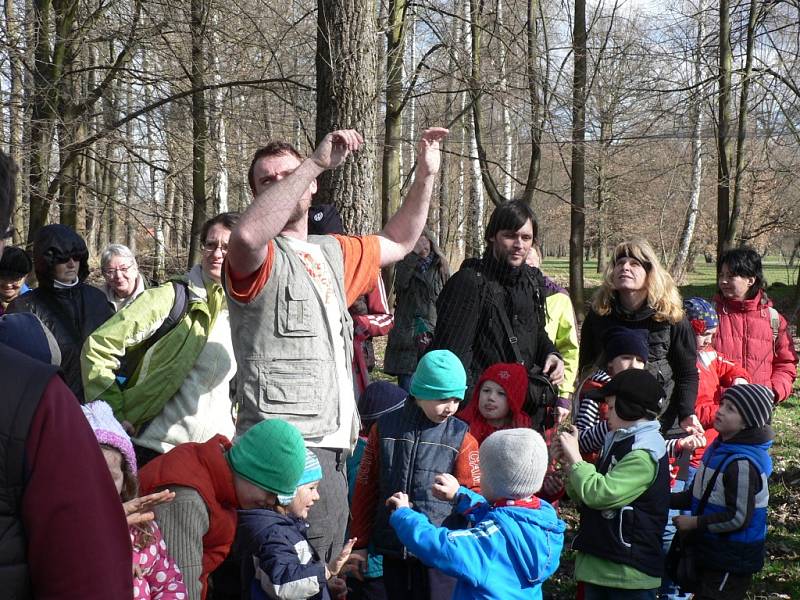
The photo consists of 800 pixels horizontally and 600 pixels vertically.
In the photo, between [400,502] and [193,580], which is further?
[400,502]

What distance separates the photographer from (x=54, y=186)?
1102 centimetres

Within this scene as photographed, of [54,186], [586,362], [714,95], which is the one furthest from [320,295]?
[714,95]

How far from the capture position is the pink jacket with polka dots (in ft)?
8.41

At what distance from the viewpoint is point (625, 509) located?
143 inches

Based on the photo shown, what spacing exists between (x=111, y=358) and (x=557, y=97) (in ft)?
31.2

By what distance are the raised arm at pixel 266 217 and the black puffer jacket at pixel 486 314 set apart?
171 centimetres

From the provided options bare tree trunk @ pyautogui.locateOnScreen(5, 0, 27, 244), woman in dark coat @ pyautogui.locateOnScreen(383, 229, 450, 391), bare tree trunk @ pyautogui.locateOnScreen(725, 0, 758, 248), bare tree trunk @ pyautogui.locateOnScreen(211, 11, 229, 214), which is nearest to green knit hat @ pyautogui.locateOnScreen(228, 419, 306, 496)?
woman in dark coat @ pyautogui.locateOnScreen(383, 229, 450, 391)

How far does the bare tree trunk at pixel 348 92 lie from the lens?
5609 millimetres

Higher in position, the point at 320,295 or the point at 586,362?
the point at 320,295

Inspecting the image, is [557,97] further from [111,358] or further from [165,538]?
[165,538]

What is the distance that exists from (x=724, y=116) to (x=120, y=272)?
12716 millimetres

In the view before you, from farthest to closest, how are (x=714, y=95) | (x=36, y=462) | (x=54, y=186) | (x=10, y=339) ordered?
(x=714, y=95)
(x=54, y=186)
(x=10, y=339)
(x=36, y=462)

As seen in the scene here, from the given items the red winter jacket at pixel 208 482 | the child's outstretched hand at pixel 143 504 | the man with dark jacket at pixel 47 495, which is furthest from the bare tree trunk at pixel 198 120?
the man with dark jacket at pixel 47 495

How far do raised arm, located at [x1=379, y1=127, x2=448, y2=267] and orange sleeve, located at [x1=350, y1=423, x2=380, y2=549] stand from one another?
31.7 inches
